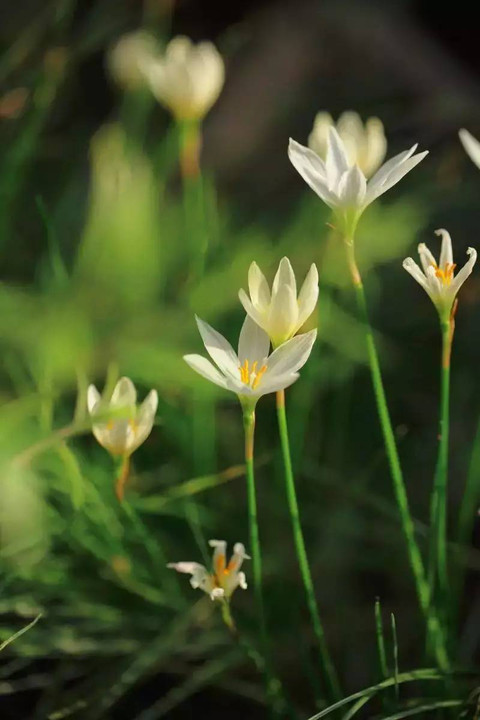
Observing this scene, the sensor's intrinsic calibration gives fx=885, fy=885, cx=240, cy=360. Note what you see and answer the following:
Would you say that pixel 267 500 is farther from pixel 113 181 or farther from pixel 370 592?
pixel 113 181

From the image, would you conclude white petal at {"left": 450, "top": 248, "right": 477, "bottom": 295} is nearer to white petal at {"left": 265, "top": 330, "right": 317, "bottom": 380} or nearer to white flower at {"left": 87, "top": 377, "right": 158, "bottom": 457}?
white petal at {"left": 265, "top": 330, "right": 317, "bottom": 380}

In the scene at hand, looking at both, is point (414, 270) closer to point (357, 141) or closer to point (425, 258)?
point (425, 258)

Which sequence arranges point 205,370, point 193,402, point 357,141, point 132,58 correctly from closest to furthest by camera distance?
1. point 205,370
2. point 357,141
3. point 193,402
4. point 132,58

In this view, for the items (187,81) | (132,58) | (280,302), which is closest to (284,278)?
(280,302)

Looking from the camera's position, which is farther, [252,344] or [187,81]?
[187,81]

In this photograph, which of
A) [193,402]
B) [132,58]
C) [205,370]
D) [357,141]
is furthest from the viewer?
[132,58]

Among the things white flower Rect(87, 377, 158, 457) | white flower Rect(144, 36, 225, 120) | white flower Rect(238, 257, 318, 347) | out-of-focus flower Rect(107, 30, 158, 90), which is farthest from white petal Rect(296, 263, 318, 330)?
out-of-focus flower Rect(107, 30, 158, 90)

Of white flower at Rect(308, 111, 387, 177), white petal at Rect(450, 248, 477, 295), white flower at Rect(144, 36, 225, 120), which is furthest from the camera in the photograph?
white flower at Rect(144, 36, 225, 120)

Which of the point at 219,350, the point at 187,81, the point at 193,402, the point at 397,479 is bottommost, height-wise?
the point at 193,402
